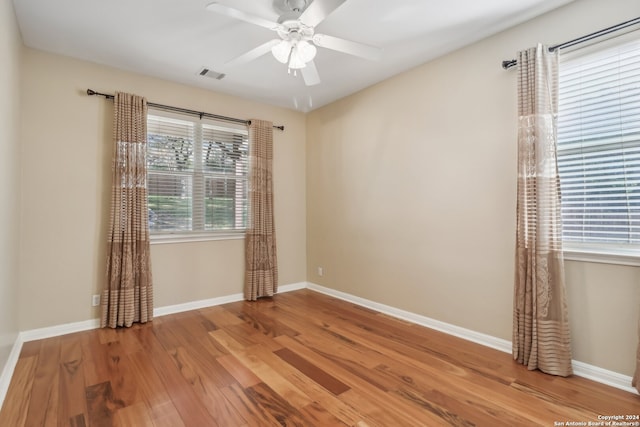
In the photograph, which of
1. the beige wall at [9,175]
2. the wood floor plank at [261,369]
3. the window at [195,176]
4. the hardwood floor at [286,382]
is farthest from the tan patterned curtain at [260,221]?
the beige wall at [9,175]

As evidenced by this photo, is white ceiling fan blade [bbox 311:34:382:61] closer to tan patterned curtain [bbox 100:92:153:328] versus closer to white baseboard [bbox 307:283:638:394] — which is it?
tan patterned curtain [bbox 100:92:153:328]

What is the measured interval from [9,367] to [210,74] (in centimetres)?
310

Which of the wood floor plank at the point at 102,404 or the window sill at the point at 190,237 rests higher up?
the window sill at the point at 190,237

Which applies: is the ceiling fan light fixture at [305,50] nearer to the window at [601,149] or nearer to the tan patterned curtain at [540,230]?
the tan patterned curtain at [540,230]

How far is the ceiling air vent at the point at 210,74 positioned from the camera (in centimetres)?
337

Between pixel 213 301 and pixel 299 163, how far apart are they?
2.28 m

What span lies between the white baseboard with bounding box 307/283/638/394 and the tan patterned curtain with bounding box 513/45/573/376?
148 millimetres

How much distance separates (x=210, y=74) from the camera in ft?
11.4

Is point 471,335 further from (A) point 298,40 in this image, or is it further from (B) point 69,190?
(B) point 69,190

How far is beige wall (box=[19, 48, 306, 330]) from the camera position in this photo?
9.37ft

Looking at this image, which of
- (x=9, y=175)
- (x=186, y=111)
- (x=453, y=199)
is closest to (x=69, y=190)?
(x=9, y=175)

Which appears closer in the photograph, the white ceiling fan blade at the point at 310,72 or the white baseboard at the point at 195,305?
the white ceiling fan blade at the point at 310,72

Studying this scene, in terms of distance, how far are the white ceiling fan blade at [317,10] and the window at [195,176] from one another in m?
2.40

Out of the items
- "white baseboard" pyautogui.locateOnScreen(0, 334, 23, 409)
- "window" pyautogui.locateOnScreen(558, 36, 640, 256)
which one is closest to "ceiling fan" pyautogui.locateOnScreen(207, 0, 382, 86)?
"window" pyautogui.locateOnScreen(558, 36, 640, 256)
